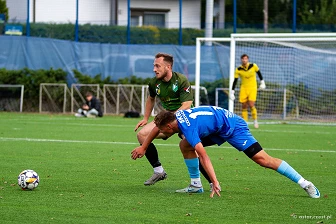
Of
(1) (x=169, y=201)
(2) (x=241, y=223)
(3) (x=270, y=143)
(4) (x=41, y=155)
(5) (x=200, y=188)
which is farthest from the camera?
(3) (x=270, y=143)

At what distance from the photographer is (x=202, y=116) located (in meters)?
8.44

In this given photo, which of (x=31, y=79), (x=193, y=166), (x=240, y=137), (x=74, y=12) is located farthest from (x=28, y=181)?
(x=74, y=12)

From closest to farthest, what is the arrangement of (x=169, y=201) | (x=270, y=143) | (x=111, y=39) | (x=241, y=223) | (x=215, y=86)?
(x=241, y=223) < (x=169, y=201) < (x=270, y=143) < (x=215, y=86) < (x=111, y=39)

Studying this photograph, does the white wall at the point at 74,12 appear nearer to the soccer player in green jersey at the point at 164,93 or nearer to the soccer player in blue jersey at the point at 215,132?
the soccer player in green jersey at the point at 164,93

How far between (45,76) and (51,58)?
1149 millimetres

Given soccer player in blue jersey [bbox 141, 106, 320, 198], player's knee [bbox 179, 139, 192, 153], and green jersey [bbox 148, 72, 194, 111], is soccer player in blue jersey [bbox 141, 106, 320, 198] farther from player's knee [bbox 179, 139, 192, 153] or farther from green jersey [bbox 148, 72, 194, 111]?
green jersey [bbox 148, 72, 194, 111]

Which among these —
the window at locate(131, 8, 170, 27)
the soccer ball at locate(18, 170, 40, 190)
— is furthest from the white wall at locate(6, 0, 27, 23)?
the soccer ball at locate(18, 170, 40, 190)

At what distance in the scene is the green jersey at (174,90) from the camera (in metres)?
9.95

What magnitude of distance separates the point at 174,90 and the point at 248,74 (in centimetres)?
1218

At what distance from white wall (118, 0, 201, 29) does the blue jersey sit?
24.6 m

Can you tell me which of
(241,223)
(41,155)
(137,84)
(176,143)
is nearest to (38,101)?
(137,84)

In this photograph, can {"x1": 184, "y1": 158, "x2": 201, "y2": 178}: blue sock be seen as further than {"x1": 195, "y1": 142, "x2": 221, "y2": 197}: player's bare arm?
Yes

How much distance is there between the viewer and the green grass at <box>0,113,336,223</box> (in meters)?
7.32

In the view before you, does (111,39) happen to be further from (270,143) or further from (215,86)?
(270,143)
